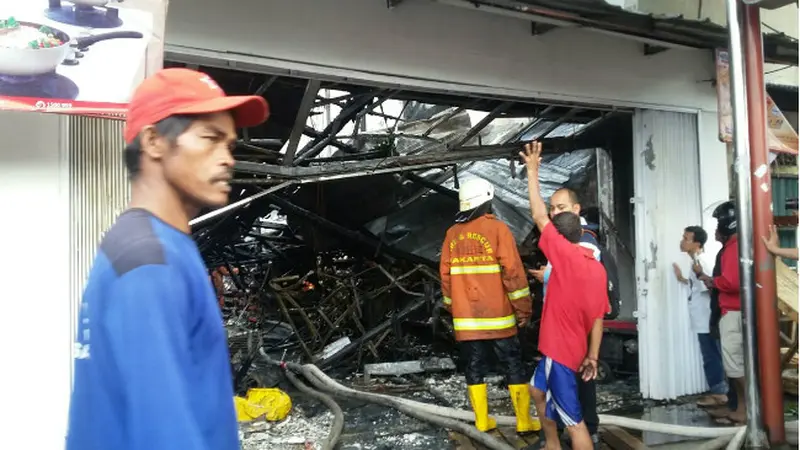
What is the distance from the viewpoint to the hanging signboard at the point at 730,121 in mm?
5219

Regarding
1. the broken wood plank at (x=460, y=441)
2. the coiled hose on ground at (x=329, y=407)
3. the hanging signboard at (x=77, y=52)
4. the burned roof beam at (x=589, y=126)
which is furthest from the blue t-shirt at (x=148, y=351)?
the burned roof beam at (x=589, y=126)

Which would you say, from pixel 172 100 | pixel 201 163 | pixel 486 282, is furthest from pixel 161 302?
pixel 486 282

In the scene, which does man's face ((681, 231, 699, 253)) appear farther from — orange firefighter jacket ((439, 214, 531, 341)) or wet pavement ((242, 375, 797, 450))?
orange firefighter jacket ((439, 214, 531, 341))

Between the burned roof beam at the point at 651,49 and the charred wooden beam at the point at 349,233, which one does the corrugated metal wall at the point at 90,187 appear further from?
the burned roof beam at the point at 651,49

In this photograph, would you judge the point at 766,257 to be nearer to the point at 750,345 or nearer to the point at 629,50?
the point at 750,345

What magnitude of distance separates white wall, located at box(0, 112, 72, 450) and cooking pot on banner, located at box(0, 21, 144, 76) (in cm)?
38

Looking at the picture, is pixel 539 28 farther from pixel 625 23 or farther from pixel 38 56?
pixel 38 56

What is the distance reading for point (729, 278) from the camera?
496 cm

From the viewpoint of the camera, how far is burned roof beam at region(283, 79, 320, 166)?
470 centimetres

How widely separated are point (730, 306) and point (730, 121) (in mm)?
1650

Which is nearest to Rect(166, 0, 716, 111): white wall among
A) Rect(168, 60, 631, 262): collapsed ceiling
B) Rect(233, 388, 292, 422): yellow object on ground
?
Rect(168, 60, 631, 262): collapsed ceiling

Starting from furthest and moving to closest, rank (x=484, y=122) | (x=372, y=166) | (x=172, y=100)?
(x=484, y=122), (x=372, y=166), (x=172, y=100)

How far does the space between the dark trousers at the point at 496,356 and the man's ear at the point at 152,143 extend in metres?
3.98

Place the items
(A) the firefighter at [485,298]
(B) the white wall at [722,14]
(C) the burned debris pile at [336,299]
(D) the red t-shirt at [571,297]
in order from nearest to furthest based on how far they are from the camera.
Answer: (D) the red t-shirt at [571,297] < (A) the firefighter at [485,298] < (B) the white wall at [722,14] < (C) the burned debris pile at [336,299]
